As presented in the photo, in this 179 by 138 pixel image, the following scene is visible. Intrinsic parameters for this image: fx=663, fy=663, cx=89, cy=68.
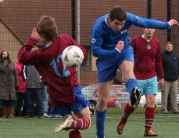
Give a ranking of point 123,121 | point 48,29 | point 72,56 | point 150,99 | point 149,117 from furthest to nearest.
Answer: point 150,99 < point 149,117 < point 123,121 < point 48,29 < point 72,56

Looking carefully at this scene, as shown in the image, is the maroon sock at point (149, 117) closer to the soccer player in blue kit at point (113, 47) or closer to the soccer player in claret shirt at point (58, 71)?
the soccer player in blue kit at point (113, 47)

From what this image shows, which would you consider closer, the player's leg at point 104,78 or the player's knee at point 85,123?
the player's knee at point 85,123

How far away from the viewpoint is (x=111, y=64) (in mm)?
9195

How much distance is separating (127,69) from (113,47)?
0.37 meters

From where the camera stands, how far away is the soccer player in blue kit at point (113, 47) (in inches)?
339

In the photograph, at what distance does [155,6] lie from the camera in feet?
65.5

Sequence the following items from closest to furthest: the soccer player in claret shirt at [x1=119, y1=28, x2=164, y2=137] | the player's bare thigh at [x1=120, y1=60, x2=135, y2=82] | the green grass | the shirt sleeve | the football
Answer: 1. the football
2. the player's bare thigh at [x1=120, y1=60, x2=135, y2=82]
3. the shirt sleeve
4. the green grass
5. the soccer player in claret shirt at [x1=119, y1=28, x2=164, y2=137]

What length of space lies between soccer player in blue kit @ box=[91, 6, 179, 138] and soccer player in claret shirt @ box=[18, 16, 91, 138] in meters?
1.08

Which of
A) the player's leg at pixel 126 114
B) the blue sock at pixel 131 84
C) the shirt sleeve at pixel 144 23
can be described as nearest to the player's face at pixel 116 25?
the shirt sleeve at pixel 144 23

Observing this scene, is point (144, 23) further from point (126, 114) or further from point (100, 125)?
point (126, 114)

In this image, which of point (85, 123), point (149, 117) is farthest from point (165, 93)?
point (85, 123)

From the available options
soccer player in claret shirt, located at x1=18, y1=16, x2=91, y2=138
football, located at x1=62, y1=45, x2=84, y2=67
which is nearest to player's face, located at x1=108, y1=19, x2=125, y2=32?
soccer player in claret shirt, located at x1=18, y1=16, x2=91, y2=138

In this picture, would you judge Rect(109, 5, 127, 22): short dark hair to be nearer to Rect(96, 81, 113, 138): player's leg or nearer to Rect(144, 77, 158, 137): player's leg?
Rect(96, 81, 113, 138): player's leg

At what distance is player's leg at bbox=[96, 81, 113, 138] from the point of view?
9239mm
